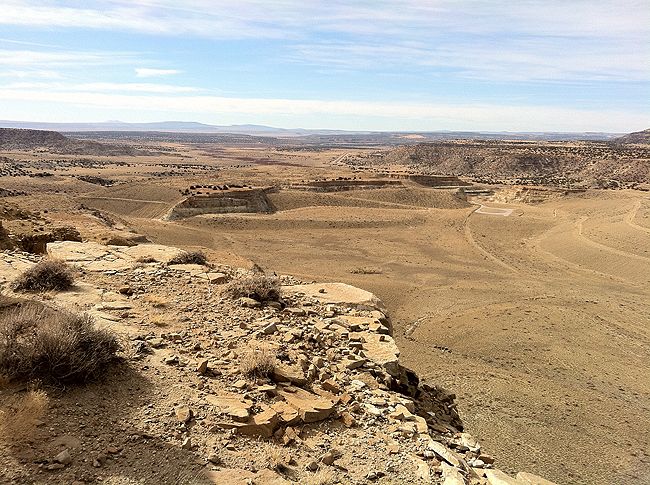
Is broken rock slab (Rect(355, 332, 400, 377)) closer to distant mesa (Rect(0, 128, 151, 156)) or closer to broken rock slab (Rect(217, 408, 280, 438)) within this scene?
broken rock slab (Rect(217, 408, 280, 438))

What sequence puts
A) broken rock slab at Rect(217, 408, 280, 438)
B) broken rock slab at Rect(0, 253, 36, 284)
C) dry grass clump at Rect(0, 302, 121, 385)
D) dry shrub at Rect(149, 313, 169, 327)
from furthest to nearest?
1. broken rock slab at Rect(0, 253, 36, 284)
2. dry shrub at Rect(149, 313, 169, 327)
3. broken rock slab at Rect(217, 408, 280, 438)
4. dry grass clump at Rect(0, 302, 121, 385)

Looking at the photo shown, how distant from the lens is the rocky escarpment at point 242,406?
5.43m

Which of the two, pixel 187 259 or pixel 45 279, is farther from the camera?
pixel 187 259

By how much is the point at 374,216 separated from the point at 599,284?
23.7m

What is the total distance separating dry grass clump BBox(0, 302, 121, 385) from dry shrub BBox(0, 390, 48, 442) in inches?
15.6

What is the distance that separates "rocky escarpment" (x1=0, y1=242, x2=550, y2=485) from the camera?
17.8 ft

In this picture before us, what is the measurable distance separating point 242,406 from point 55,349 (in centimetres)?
245

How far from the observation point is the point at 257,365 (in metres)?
7.42

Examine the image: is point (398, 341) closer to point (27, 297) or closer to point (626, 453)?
point (626, 453)

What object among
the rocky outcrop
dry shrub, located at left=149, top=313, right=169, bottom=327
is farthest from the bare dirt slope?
dry shrub, located at left=149, top=313, right=169, bottom=327

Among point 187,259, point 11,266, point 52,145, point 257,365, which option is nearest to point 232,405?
point 257,365

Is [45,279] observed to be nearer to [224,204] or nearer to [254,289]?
[254,289]

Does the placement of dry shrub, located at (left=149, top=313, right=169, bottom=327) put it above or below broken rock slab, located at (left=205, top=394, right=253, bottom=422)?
above

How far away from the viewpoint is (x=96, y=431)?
5.59 metres
